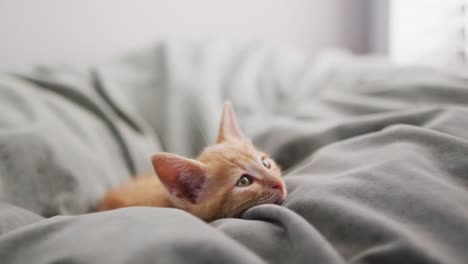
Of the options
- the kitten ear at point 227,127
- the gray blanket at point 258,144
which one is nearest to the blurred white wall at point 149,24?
the gray blanket at point 258,144

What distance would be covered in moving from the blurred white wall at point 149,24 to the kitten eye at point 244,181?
935 millimetres

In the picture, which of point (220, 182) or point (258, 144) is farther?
point (258, 144)

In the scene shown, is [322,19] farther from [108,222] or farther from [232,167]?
[108,222]

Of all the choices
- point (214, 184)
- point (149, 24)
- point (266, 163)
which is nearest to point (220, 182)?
point (214, 184)

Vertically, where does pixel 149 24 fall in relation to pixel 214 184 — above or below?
above

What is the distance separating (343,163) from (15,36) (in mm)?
1300

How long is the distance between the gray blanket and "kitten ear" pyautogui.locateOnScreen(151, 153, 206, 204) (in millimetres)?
194

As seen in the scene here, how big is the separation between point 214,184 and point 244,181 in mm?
65

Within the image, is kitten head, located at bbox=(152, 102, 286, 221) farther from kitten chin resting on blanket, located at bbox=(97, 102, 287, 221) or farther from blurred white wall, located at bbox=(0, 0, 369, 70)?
blurred white wall, located at bbox=(0, 0, 369, 70)

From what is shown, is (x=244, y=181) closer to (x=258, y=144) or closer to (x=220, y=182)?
(x=220, y=182)

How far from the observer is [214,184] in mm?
967

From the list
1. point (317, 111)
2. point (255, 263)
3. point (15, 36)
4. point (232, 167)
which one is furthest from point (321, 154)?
point (15, 36)

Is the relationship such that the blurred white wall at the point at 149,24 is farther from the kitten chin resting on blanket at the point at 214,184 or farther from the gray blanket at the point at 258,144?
the kitten chin resting on blanket at the point at 214,184

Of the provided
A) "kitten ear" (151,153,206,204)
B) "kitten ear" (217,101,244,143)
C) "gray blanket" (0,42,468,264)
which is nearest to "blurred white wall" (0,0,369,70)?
"gray blanket" (0,42,468,264)
